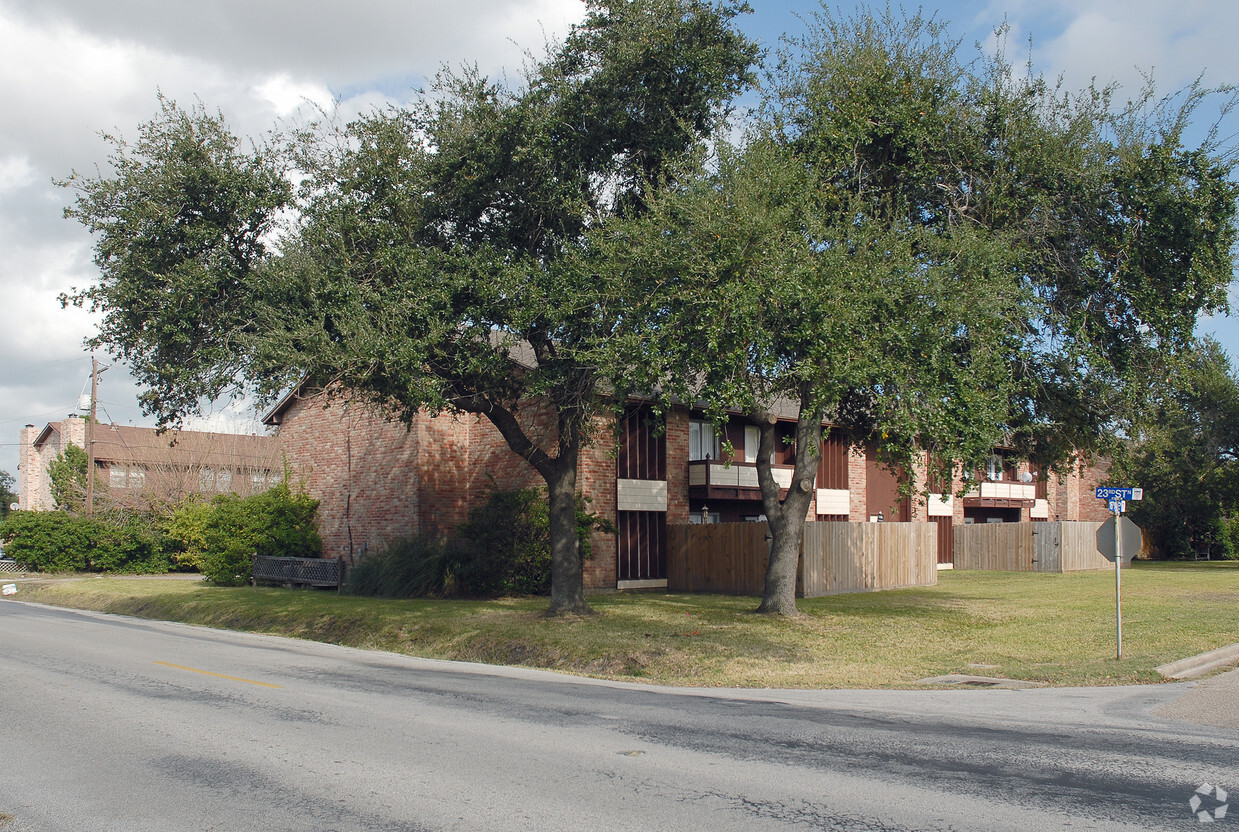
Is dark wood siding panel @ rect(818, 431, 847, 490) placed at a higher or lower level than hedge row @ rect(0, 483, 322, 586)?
higher

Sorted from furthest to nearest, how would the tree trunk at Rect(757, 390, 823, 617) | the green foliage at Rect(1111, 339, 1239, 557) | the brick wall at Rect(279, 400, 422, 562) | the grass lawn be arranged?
1. the green foliage at Rect(1111, 339, 1239, 557)
2. the brick wall at Rect(279, 400, 422, 562)
3. the tree trunk at Rect(757, 390, 823, 617)
4. the grass lawn

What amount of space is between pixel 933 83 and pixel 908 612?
11.2 meters

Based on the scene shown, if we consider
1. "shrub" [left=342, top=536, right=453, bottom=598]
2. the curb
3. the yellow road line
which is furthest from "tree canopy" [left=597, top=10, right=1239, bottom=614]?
"shrub" [left=342, top=536, right=453, bottom=598]

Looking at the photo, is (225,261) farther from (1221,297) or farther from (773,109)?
(1221,297)

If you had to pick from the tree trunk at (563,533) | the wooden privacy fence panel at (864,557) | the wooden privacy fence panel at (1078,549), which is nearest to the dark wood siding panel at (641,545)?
the wooden privacy fence panel at (864,557)

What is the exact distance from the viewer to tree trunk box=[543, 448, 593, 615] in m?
18.7

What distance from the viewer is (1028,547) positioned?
3931 centimetres

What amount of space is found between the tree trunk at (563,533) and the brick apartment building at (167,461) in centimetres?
1987

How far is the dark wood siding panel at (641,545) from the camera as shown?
1046 inches

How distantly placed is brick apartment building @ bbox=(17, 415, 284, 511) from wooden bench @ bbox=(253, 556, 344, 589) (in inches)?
241

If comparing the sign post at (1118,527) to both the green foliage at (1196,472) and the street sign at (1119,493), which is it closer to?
the street sign at (1119,493)

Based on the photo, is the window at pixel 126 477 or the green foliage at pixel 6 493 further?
the green foliage at pixel 6 493

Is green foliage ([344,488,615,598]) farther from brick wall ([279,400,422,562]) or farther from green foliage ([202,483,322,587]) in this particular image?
green foliage ([202,483,322,587])

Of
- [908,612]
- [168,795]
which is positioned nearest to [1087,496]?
[908,612]
